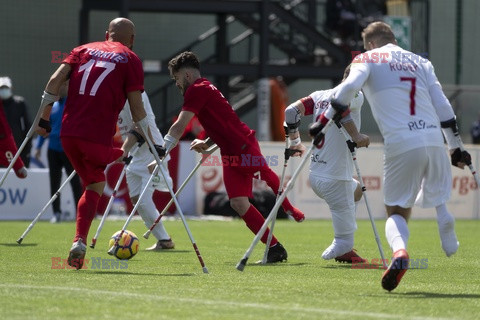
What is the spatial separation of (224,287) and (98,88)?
2.43 metres

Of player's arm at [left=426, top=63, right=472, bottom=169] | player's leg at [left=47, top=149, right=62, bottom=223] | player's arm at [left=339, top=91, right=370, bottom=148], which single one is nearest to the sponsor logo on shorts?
player's arm at [left=339, top=91, right=370, bottom=148]

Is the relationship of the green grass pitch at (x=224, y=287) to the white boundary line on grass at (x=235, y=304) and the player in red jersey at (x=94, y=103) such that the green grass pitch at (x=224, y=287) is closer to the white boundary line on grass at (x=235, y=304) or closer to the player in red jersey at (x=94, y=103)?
the white boundary line on grass at (x=235, y=304)

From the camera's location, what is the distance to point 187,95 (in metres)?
11.4

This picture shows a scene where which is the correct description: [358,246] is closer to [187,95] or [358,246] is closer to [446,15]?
[187,95]

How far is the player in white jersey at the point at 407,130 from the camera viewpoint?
8.98 m

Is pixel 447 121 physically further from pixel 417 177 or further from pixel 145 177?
pixel 145 177

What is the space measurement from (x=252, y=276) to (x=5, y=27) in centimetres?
1876

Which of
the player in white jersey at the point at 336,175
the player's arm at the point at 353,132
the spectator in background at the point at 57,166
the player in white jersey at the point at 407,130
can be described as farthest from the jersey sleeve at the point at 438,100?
the spectator in background at the point at 57,166

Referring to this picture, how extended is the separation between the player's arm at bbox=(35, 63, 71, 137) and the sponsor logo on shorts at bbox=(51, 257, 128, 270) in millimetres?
1303

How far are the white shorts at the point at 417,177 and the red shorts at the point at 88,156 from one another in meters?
2.80

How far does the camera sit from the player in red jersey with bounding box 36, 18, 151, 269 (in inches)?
411

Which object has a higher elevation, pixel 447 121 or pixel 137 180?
pixel 447 121

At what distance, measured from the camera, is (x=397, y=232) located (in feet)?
29.2

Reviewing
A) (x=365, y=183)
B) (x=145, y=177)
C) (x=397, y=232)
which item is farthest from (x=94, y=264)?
(x=365, y=183)
